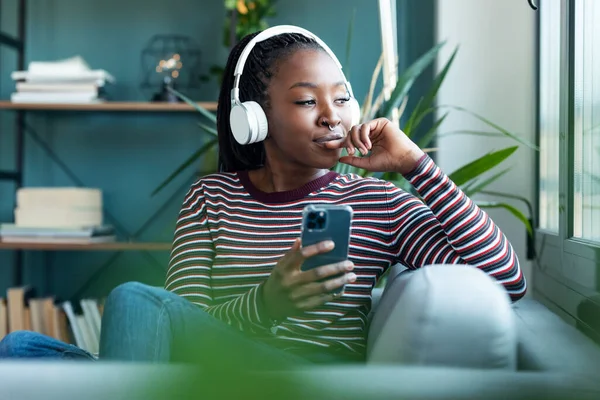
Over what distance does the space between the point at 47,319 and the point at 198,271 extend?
1.42 m

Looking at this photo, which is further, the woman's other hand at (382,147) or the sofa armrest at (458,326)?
the woman's other hand at (382,147)

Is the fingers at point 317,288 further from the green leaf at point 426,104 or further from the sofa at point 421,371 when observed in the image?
the green leaf at point 426,104

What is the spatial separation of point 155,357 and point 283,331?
0.31 metres

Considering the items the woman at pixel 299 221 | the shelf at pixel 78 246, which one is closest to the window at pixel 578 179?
the woman at pixel 299 221

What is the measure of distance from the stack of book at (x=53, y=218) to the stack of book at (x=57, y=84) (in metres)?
0.30

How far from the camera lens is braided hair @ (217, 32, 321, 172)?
1.14 meters

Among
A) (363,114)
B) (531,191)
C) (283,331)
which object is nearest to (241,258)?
(283,331)

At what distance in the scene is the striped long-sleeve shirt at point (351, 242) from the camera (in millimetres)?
948

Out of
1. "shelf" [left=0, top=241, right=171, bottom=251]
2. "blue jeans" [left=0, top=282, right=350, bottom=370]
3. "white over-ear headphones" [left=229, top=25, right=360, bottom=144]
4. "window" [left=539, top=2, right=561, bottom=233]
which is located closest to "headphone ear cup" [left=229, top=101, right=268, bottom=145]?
"white over-ear headphones" [left=229, top=25, right=360, bottom=144]

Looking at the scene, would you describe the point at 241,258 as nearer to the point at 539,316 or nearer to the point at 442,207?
the point at 442,207

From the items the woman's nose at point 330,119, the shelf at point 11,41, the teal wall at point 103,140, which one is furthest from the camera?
the teal wall at point 103,140

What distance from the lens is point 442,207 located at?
3.13ft

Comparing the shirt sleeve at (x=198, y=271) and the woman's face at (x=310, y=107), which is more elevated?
the woman's face at (x=310, y=107)

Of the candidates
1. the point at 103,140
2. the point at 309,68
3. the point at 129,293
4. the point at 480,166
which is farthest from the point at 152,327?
the point at 103,140
